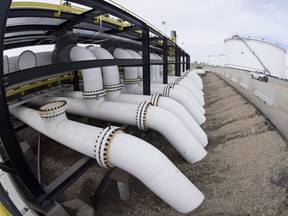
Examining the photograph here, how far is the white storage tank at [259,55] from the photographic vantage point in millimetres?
40531

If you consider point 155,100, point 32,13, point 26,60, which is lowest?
point 155,100

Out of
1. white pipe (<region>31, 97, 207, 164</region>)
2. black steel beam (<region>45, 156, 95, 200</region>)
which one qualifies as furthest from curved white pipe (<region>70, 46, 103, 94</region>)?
black steel beam (<region>45, 156, 95, 200</region>)

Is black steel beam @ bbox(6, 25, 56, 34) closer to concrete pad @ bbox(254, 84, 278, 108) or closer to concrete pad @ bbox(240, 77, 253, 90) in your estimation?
concrete pad @ bbox(254, 84, 278, 108)

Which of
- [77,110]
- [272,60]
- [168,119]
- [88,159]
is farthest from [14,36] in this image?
[272,60]

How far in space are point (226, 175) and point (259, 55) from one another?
43.9m

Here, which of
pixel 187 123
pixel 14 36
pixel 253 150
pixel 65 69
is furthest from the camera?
pixel 14 36

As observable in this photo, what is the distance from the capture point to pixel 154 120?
5578 millimetres

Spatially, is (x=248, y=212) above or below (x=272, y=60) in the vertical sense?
below

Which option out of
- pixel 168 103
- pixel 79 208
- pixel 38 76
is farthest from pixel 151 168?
pixel 168 103

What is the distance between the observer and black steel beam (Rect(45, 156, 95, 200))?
164 inches

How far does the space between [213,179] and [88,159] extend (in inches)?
140

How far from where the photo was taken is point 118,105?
615cm

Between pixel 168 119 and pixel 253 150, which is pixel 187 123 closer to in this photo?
pixel 168 119

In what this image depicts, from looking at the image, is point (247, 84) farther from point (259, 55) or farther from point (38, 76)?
point (259, 55)
